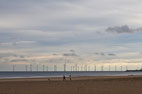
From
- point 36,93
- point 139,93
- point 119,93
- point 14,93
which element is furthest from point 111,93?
point 14,93

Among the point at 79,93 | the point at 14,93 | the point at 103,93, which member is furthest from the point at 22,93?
the point at 103,93

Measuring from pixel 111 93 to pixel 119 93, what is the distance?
80 centimetres

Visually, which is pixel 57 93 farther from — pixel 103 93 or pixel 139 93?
pixel 139 93

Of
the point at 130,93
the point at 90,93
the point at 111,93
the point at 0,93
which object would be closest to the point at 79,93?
the point at 90,93

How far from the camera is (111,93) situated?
30.5 meters

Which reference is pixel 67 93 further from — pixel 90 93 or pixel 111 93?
pixel 111 93

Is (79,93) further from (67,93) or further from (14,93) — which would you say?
(14,93)

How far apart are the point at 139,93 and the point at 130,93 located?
91 centimetres

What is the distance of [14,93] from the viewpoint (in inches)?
1259

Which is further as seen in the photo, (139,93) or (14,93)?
(14,93)

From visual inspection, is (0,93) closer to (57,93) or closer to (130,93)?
(57,93)

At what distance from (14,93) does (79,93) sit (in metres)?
7.02

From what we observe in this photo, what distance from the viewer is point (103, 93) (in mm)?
30453

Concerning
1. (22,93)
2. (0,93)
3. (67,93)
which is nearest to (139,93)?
(67,93)
